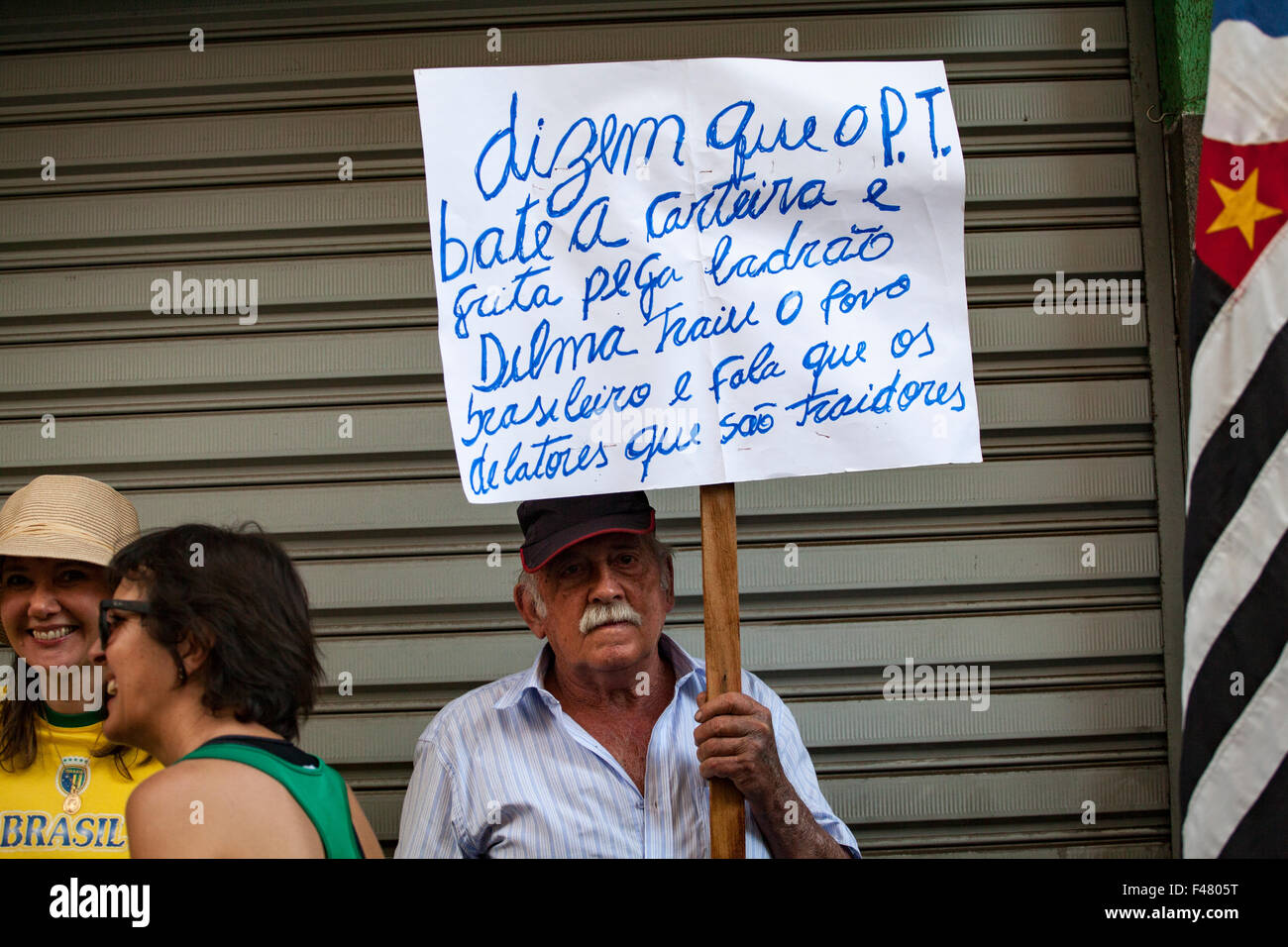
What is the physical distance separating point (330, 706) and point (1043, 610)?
8.20ft

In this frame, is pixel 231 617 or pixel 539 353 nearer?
pixel 231 617

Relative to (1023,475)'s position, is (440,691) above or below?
below

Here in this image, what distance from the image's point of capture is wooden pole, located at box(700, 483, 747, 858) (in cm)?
246

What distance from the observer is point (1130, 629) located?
3727mm

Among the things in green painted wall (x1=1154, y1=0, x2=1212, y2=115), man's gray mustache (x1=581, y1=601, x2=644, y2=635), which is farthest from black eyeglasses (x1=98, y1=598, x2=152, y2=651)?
green painted wall (x1=1154, y1=0, x2=1212, y2=115)

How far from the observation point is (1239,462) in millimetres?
2336

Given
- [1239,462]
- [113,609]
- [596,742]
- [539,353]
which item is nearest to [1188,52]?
[1239,462]

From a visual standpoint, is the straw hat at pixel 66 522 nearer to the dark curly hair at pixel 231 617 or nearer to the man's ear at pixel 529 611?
the dark curly hair at pixel 231 617

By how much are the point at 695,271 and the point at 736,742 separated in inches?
43.1

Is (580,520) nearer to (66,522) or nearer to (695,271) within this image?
(695,271)

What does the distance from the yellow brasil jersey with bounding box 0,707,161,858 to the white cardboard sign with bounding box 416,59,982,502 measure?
1155 mm

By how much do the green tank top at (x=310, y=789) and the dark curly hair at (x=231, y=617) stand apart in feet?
0.48
